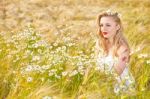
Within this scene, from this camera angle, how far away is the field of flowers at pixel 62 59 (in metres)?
3.79

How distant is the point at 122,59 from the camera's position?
4.48 m

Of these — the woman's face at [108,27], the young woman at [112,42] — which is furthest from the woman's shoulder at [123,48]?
the woman's face at [108,27]

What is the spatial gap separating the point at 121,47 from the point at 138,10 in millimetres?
1867

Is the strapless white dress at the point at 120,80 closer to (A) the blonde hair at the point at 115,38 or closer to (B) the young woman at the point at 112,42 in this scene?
(B) the young woman at the point at 112,42

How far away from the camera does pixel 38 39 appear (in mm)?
4988

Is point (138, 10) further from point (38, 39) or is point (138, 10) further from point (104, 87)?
point (104, 87)

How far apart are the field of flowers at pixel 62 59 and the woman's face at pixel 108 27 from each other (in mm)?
175

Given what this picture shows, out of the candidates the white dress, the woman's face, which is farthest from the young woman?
the white dress

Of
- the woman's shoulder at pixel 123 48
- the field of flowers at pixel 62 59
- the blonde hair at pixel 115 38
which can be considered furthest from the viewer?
the blonde hair at pixel 115 38

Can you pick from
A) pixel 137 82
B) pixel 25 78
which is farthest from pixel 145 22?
pixel 25 78

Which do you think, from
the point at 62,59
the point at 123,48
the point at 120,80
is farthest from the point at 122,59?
the point at 120,80

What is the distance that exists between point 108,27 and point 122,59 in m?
0.35

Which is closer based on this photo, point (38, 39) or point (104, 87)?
point (104, 87)

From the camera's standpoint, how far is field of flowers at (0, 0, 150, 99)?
12.4ft
